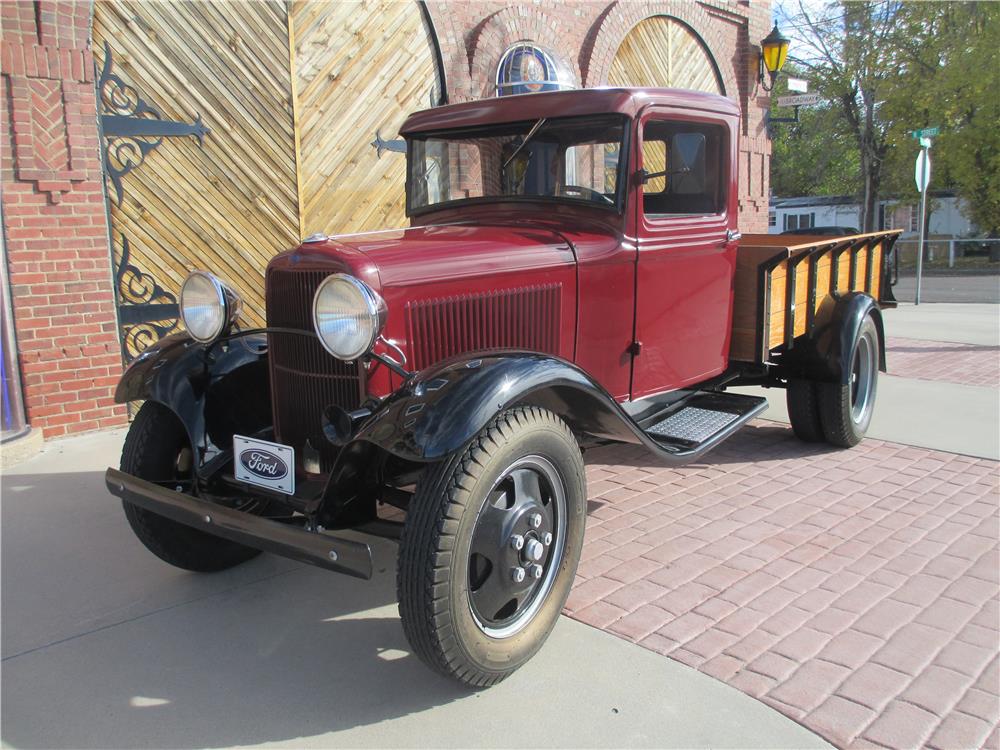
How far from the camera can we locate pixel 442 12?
7.06m

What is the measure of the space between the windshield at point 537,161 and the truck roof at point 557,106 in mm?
38

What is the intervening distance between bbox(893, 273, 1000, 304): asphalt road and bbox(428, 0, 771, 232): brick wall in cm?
372

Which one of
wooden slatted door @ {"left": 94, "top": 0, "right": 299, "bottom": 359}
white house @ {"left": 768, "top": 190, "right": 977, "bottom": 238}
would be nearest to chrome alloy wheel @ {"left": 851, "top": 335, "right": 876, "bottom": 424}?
wooden slatted door @ {"left": 94, "top": 0, "right": 299, "bottom": 359}

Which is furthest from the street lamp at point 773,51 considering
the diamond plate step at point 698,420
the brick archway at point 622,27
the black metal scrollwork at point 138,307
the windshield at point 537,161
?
the black metal scrollwork at point 138,307

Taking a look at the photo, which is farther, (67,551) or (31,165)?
(31,165)

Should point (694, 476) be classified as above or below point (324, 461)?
below

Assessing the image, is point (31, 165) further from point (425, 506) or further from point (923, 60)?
point (923, 60)

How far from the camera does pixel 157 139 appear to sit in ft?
18.5

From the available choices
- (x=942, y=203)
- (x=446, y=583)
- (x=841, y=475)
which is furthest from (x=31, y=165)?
(x=942, y=203)

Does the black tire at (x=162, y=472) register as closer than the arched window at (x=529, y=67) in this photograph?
Yes

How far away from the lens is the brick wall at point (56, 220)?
483cm

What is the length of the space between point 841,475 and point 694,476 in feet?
2.71

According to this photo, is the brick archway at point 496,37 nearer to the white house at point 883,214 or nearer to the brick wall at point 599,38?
the brick wall at point 599,38

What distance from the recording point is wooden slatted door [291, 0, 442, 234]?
6352 mm
